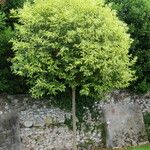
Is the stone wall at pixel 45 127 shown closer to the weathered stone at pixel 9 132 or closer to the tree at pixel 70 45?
the weathered stone at pixel 9 132

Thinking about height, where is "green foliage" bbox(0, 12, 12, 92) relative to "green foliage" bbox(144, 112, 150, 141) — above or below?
above

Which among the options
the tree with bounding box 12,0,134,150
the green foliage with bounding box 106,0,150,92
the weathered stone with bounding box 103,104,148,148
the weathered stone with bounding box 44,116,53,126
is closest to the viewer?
the tree with bounding box 12,0,134,150

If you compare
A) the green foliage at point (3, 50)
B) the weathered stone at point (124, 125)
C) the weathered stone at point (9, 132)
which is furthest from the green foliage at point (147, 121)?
the green foliage at point (3, 50)

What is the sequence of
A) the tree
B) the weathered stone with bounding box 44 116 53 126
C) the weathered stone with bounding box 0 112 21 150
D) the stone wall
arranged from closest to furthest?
the tree → the weathered stone with bounding box 0 112 21 150 → the stone wall → the weathered stone with bounding box 44 116 53 126

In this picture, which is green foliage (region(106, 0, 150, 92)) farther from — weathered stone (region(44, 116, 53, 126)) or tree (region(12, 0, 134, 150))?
weathered stone (region(44, 116, 53, 126))

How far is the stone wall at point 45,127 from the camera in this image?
A: 20.8m

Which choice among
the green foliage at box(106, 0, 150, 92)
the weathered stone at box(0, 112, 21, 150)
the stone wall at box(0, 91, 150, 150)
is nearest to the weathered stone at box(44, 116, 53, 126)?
A: the stone wall at box(0, 91, 150, 150)

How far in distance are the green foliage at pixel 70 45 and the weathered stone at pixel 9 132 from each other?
2.18 metres

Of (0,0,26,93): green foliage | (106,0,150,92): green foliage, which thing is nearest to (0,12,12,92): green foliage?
(0,0,26,93): green foliage

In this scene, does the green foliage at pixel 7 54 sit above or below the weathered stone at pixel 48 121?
above

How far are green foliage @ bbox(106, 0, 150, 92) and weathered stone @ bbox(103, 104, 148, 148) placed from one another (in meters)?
1.24

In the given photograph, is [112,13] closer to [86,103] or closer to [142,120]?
[86,103]

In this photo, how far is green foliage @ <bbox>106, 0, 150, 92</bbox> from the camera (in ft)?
74.2

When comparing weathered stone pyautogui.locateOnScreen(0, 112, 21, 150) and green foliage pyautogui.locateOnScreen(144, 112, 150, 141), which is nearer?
weathered stone pyautogui.locateOnScreen(0, 112, 21, 150)
